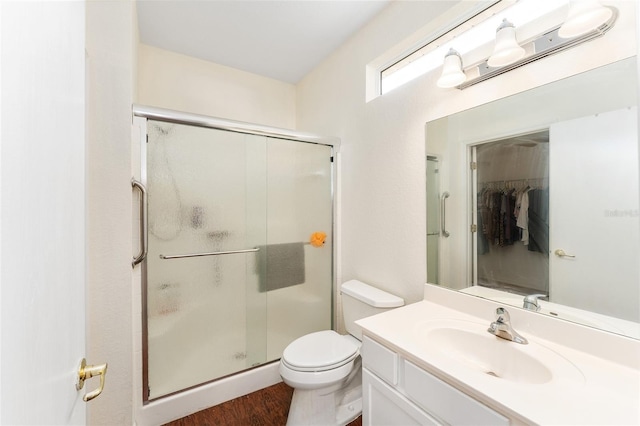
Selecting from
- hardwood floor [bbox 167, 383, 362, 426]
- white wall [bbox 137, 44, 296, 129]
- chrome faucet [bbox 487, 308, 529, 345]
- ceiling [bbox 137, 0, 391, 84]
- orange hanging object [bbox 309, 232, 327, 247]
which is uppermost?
ceiling [bbox 137, 0, 391, 84]

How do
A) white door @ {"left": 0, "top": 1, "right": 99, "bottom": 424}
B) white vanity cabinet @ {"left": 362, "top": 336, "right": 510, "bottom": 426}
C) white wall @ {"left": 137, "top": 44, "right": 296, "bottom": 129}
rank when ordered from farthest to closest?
1. white wall @ {"left": 137, "top": 44, "right": 296, "bottom": 129}
2. white vanity cabinet @ {"left": 362, "top": 336, "right": 510, "bottom": 426}
3. white door @ {"left": 0, "top": 1, "right": 99, "bottom": 424}

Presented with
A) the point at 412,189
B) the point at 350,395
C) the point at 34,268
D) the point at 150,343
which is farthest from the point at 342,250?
the point at 34,268

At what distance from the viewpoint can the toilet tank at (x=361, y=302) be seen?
1.57 metres

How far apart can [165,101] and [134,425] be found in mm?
2259

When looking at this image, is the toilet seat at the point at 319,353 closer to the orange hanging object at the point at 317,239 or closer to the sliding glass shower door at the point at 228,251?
the sliding glass shower door at the point at 228,251

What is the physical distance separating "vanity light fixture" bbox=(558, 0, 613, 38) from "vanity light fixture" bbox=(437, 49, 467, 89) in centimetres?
38

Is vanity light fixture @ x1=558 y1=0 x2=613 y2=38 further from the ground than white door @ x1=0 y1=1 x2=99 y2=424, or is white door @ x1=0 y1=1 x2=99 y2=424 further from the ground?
vanity light fixture @ x1=558 y1=0 x2=613 y2=38

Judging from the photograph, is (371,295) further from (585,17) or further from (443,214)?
(585,17)

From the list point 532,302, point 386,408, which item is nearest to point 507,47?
point 532,302

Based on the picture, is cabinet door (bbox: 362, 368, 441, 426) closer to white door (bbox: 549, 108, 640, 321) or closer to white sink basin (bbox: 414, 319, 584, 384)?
white sink basin (bbox: 414, 319, 584, 384)

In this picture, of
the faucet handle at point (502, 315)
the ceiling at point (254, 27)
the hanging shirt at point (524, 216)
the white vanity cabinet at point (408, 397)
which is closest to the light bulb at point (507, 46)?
the hanging shirt at point (524, 216)

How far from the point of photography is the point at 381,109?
1.76m

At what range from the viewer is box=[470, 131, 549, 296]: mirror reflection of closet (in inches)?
42.6

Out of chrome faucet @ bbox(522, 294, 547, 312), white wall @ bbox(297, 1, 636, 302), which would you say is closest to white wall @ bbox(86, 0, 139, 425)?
white wall @ bbox(297, 1, 636, 302)
